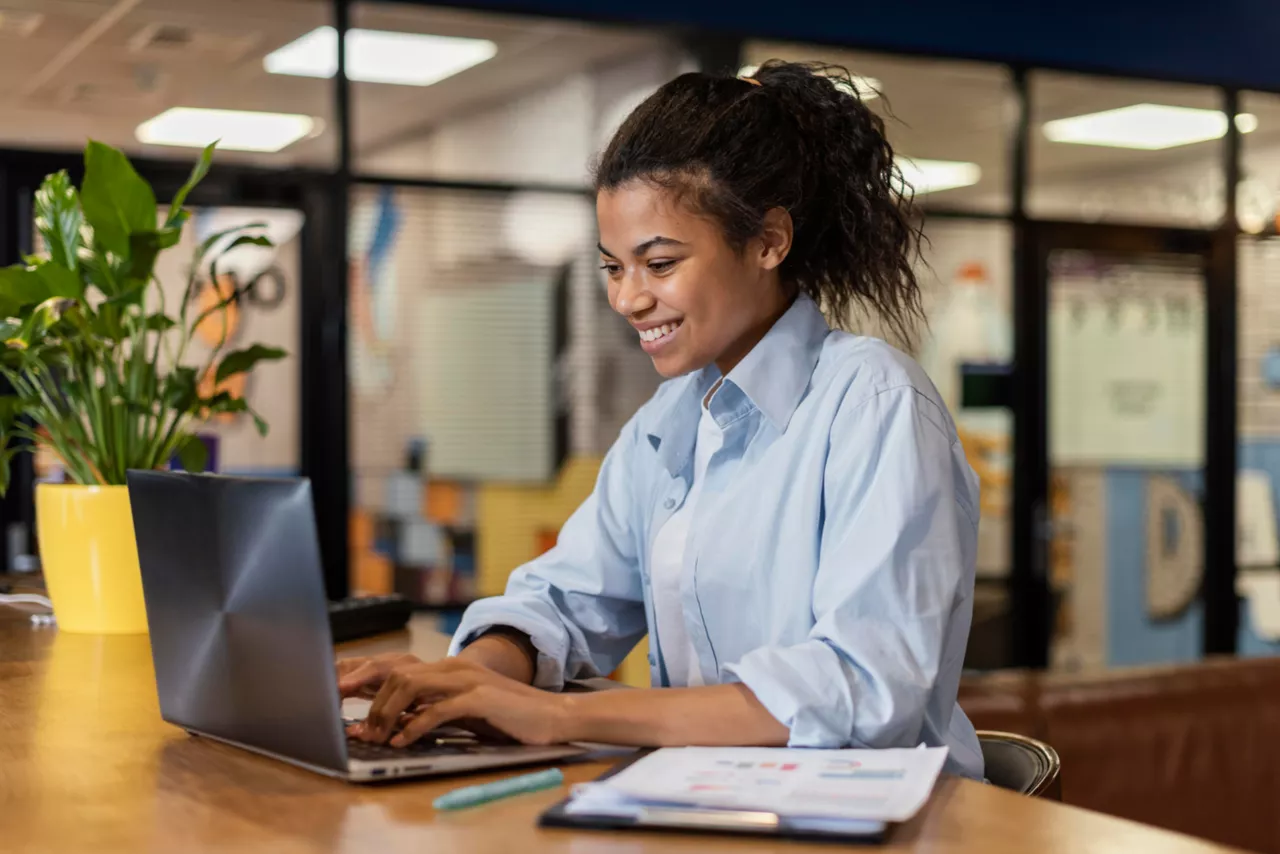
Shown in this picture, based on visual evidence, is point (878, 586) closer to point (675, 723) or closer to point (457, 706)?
point (675, 723)

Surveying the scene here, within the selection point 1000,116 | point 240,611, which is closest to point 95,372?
point 240,611

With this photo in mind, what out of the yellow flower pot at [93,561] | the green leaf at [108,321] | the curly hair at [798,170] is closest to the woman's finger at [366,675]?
the curly hair at [798,170]

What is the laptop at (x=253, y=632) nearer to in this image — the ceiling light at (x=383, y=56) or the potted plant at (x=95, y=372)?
the potted plant at (x=95, y=372)

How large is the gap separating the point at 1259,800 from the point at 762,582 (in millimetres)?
1509

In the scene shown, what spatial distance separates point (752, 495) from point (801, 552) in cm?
8

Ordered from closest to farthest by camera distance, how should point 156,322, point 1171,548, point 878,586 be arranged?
1. point 878,586
2. point 156,322
3. point 1171,548

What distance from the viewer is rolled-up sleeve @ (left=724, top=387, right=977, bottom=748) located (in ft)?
4.13

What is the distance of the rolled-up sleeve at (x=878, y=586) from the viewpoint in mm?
1258

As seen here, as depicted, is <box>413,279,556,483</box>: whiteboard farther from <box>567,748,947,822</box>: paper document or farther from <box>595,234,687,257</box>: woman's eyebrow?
<box>567,748,947,822</box>: paper document

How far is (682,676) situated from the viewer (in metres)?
1.69

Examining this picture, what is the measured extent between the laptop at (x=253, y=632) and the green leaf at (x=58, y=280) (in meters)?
0.76

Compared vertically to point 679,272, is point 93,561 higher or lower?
lower

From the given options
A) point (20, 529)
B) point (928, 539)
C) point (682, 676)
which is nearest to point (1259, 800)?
point (682, 676)

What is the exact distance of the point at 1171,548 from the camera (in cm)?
588
